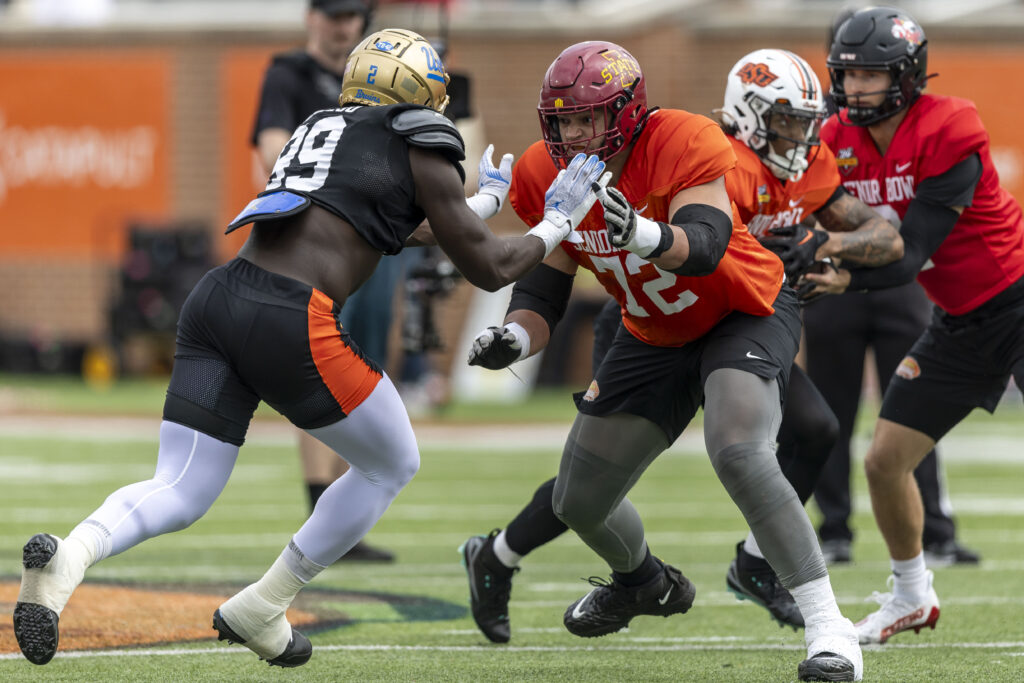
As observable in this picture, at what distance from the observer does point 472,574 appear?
5.45 m

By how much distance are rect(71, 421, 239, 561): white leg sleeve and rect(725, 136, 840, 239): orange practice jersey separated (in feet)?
6.38

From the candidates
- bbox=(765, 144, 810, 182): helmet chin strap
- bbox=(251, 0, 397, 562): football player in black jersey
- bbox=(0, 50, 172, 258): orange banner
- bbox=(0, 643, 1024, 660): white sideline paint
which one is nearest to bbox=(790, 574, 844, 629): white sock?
bbox=(0, 643, 1024, 660): white sideline paint

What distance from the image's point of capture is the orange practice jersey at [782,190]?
5215 millimetres

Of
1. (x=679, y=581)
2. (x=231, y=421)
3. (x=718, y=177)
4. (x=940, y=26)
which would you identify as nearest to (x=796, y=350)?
(x=718, y=177)

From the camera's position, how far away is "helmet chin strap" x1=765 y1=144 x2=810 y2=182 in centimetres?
526

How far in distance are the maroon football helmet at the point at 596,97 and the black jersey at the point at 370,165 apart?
1.25 ft

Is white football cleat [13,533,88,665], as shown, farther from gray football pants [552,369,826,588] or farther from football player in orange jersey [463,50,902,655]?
football player in orange jersey [463,50,902,655]

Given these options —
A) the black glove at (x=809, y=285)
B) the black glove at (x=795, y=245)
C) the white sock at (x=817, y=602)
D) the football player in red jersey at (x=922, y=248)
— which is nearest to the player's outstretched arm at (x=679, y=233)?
the black glove at (x=795, y=245)

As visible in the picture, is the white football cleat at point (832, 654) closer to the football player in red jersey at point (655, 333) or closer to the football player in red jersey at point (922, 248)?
the football player in red jersey at point (655, 333)

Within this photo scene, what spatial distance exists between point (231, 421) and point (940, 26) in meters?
16.6

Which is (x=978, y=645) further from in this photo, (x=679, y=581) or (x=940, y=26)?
(x=940, y=26)

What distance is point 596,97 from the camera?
179 inches

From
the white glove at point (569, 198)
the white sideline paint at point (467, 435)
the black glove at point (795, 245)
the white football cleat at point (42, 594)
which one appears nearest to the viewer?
the white football cleat at point (42, 594)

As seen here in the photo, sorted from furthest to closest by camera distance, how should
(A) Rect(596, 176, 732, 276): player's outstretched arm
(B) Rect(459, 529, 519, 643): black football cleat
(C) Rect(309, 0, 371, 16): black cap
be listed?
(C) Rect(309, 0, 371, 16): black cap
(B) Rect(459, 529, 519, 643): black football cleat
(A) Rect(596, 176, 732, 276): player's outstretched arm
